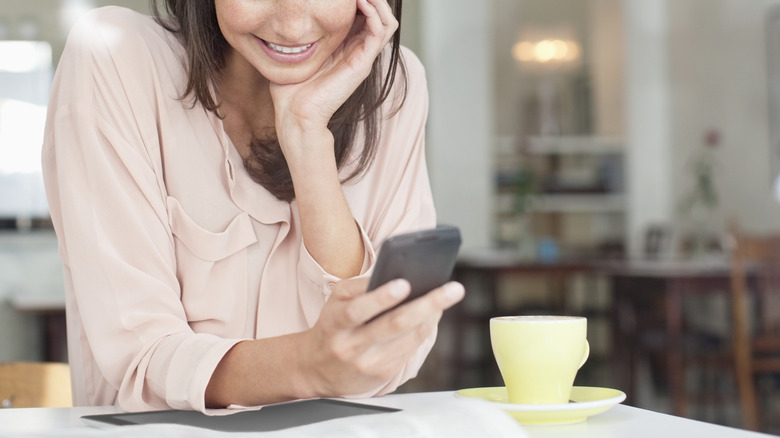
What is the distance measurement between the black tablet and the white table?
0.03 meters

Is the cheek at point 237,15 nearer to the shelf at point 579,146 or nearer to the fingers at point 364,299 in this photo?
the fingers at point 364,299

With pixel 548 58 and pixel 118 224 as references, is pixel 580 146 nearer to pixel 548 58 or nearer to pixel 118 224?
pixel 548 58

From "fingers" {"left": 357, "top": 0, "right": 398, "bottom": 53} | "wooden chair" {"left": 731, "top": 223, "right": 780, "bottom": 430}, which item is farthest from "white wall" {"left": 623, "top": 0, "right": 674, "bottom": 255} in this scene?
"fingers" {"left": 357, "top": 0, "right": 398, "bottom": 53}

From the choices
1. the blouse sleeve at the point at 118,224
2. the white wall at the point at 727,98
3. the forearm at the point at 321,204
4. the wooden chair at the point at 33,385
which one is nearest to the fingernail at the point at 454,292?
the blouse sleeve at the point at 118,224

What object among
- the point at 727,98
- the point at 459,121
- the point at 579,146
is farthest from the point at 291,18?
the point at 579,146

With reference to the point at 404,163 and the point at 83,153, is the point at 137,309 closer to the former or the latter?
the point at 83,153

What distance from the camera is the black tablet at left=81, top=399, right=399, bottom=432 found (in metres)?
0.57

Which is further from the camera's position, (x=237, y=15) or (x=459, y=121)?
(x=459, y=121)

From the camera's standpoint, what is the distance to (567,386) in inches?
26.4

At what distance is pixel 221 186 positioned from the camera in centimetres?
94

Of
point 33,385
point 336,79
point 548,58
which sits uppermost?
point 548,58

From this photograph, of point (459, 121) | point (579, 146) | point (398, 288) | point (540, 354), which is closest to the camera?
point (398, 288)

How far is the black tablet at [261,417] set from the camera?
57 centimetres

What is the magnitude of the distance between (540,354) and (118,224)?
40 centimetres
